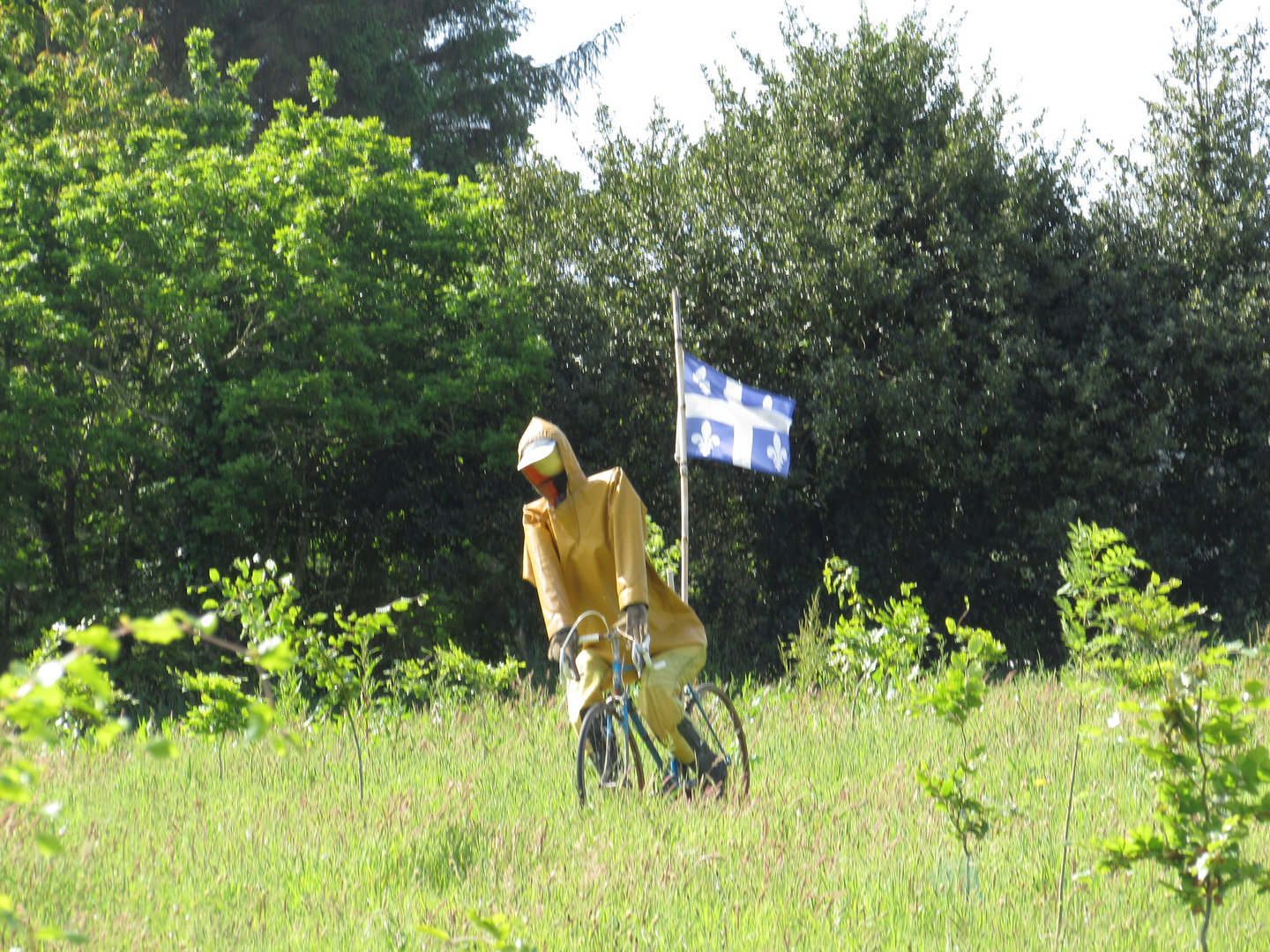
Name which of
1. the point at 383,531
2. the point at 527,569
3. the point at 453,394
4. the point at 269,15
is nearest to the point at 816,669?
the point at 527,569

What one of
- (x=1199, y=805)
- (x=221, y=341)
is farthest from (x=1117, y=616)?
(x=221, y=341)

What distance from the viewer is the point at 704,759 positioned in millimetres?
5047

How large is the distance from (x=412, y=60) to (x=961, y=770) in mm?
23366

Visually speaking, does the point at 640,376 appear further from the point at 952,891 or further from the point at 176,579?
the point at 952,891

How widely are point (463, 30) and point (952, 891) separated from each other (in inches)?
945

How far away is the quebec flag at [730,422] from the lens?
7.90 metres

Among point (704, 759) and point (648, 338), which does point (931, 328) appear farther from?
point (704, 759)

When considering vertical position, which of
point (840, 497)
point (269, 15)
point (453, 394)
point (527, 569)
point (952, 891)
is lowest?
point (952, 891)

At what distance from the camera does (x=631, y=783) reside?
5164 mm

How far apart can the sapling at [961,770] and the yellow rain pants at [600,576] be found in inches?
44.8

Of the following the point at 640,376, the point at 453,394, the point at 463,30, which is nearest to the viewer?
the point at 453,394

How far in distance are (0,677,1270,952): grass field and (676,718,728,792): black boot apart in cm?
23

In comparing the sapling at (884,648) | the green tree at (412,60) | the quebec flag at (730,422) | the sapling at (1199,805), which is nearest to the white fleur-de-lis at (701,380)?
the quebec flag at (730,422)

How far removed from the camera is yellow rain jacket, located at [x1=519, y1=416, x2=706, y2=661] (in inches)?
206
